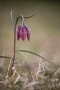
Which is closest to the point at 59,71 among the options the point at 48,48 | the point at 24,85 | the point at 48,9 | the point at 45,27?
the point at 24,85

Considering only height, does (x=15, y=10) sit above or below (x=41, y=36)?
above

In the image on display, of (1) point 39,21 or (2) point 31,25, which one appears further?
(1) point 39,21

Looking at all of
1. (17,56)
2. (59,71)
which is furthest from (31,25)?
(59,71)

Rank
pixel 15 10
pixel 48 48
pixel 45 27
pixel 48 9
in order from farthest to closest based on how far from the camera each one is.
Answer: pixel 48 9 < pixel 15 10 < pixel 45 27 < pixel 48 48

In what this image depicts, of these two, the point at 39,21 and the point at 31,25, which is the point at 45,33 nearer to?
the point at 31,25

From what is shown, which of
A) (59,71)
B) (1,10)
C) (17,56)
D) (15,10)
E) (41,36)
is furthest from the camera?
(15,10)

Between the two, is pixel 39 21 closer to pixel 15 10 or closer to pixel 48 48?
pixel 15 10
